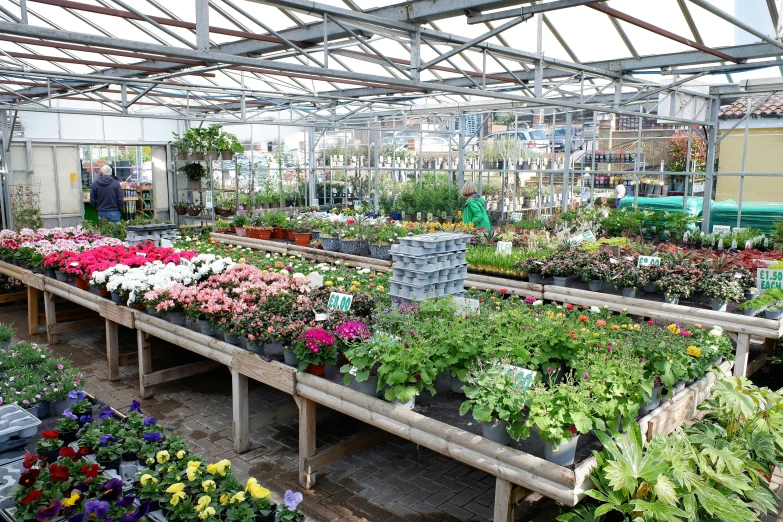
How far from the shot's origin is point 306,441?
13.1 feet

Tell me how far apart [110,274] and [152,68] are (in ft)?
13.8

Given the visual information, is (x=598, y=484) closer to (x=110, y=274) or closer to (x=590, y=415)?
(x=590, y=415)

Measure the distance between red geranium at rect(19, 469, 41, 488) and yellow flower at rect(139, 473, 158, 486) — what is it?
1.31 feet

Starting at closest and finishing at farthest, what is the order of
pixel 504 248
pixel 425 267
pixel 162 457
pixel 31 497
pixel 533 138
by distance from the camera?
pixel 31 497
pixel 162 457
pixel 425 267
pixel 504 248
pixel 533 138

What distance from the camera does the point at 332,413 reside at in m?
5.15

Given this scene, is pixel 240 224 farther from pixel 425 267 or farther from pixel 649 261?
pixel 649 261

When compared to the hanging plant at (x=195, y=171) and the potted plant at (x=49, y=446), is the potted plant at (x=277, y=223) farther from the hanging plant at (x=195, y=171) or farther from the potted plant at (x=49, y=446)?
the potted plant at (x=49, y=446)

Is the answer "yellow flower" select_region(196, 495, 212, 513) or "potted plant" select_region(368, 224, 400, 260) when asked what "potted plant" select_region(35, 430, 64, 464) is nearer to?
"yellow flower" select_region(196, 495, 212, 513)

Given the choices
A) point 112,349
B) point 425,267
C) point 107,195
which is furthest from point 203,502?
point 107,195

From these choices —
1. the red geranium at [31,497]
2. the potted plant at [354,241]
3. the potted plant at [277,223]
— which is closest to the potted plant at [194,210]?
the potted plant at [277,223]

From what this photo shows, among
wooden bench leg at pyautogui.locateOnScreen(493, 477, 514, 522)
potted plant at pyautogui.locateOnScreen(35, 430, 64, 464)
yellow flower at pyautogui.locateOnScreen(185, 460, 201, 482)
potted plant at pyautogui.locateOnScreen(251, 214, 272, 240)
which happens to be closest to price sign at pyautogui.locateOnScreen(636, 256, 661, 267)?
wooden bench leg at pyautogui.locateOnScreen(493, 477, 514, 522)

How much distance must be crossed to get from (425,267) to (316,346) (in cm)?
129

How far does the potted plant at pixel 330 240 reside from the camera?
8453 mm

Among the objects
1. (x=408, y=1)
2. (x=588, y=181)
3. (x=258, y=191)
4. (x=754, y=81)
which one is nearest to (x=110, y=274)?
(x=408, y=1)
